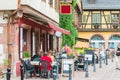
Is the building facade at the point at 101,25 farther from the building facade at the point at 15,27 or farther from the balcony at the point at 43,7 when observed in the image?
the building facade at the point at 15,27

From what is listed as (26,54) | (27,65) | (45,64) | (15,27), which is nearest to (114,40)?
(26,54)

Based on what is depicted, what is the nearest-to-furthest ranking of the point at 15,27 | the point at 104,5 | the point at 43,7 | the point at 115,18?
the point at 15,27
the point at 43,7
the point at 115,18
the point at 104,5

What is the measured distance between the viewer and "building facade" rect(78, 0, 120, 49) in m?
74.8

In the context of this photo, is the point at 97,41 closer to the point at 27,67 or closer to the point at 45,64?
the point at 27,67

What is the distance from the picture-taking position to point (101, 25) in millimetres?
75375

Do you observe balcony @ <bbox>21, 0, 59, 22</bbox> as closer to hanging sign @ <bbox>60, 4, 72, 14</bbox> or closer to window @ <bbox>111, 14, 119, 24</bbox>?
hanging sign @ <bbox>60, 4, 72, 14</bbox>

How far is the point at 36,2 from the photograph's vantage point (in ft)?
90.8

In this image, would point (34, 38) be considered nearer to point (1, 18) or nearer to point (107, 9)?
point (1, 18)

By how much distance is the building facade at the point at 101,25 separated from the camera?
74.8 meters

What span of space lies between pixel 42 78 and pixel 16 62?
6.45ft

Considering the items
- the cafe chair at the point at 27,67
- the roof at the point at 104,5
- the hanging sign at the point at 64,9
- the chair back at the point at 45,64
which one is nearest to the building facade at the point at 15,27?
the cafe chair at the point at 27,67

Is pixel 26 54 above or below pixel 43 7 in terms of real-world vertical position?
below

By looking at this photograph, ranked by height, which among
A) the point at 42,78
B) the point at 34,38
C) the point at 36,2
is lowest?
the point at 42,78

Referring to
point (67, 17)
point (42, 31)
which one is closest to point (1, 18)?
point (42, 31)
